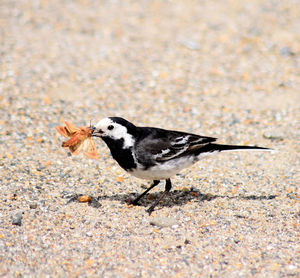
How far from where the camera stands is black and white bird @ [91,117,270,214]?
598 centimetres

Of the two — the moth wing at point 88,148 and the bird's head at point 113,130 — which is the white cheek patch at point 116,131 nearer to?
the bird's head at point 113,130

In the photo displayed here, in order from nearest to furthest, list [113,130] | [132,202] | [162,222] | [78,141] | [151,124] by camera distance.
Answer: [162,222], [113,130], [78,141], [132,202], [151,124]

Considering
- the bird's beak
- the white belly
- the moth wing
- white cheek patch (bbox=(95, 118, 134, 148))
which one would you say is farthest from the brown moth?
the white belly

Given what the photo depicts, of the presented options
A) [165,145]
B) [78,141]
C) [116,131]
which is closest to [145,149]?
[165,145]

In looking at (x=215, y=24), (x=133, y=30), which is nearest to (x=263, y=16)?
(x=215, y=24)

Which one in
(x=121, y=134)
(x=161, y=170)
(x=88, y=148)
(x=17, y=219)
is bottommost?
(x=17, y=219)

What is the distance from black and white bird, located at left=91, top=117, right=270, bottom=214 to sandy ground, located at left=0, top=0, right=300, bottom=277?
58 cm

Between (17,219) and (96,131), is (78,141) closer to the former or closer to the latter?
(96,131)

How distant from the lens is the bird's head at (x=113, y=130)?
5969 millimetres

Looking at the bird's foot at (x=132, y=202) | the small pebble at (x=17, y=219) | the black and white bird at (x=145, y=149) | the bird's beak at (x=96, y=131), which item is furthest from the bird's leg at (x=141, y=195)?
the small pebble at (x=17, y=219)

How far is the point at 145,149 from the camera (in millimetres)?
6035

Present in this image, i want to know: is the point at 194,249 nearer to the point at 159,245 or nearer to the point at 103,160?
the point at 159,245

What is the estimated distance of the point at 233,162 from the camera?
772cm

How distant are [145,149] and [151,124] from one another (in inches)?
116
